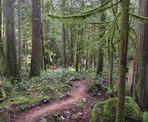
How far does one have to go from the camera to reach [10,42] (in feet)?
34.6

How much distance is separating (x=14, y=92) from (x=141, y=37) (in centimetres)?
512

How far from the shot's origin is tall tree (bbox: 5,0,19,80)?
1029cm

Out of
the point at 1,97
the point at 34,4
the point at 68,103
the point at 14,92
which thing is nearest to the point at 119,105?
the point at 68,103

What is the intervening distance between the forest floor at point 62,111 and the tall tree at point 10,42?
3396 millimetres

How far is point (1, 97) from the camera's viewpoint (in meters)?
7.67

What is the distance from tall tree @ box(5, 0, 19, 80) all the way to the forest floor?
3.40m

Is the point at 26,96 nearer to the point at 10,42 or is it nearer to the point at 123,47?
the point at 10,42

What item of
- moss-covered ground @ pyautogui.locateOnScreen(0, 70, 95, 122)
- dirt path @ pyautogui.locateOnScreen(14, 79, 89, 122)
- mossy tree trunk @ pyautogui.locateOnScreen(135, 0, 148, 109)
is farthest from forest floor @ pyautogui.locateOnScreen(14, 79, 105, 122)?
mossy tree trunk @ pyautogui.locateOnScreen(135, 0, 148, 109)

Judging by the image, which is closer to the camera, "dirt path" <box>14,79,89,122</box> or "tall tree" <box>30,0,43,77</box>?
"dirt path" <box>14,79,89,122</box>

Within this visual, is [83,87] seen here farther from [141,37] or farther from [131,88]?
[141,37]

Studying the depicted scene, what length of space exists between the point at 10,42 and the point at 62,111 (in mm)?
4995

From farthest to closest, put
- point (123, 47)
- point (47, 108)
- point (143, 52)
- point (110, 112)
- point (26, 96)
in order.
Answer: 1. point (26, 96)
2. point (47, 108)
3. point (143, 52)
4. point (110, 112)
5. point (123, 47)

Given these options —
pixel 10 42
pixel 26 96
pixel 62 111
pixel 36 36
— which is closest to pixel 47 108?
pixel 62 111

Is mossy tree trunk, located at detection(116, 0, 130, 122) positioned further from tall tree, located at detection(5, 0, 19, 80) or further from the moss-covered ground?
tall tree, located at detection(5, 0, 19, 80)
